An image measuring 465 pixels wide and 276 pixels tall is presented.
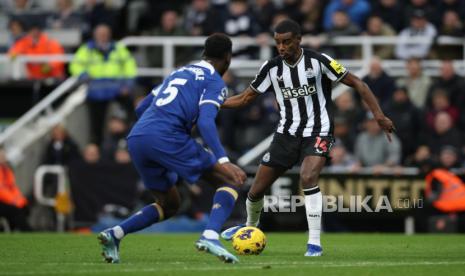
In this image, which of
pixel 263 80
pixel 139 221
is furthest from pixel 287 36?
pixel 139 221

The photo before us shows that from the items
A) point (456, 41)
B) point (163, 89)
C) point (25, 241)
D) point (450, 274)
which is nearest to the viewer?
point (450, 274)

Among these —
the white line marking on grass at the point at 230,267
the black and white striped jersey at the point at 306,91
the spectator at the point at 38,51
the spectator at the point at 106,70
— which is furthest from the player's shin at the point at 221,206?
the spectator at the point at 38,51

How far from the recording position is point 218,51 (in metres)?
10.8

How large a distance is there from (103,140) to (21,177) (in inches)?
63.3

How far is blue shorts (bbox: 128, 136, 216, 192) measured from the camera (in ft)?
34.0

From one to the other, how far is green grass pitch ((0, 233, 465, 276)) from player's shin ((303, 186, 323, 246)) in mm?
247

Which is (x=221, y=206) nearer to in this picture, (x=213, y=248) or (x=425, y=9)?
(x=213, y=248)

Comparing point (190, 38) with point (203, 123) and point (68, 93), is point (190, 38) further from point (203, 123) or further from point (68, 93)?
point (203, 123)

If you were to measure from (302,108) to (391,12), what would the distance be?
961 centimetres

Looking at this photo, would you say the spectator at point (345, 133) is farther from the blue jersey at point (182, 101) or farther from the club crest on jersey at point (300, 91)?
the blue jersey at point (182, 101)

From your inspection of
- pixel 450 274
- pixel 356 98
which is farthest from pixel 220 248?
pixel 356 98

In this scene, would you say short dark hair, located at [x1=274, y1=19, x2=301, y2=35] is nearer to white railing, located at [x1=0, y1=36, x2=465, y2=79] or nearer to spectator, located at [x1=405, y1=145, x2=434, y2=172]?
spectator, located at [x1=405, y1=145, x2=434, y2=172]

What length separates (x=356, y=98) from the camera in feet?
67.5
